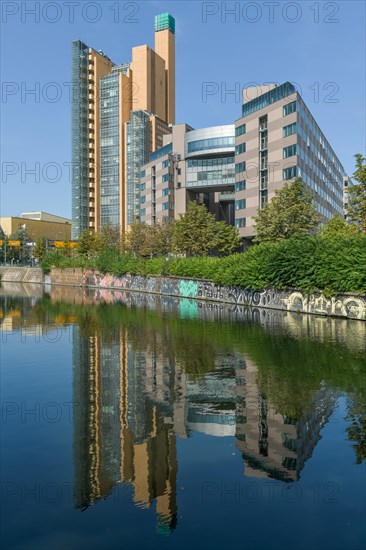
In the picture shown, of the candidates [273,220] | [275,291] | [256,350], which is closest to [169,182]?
[273,220]

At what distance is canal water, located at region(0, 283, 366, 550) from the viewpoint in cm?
677

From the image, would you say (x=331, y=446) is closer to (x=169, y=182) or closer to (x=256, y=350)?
(x=256, y=350)

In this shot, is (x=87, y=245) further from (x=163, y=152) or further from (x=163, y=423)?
(x=163, y=423)

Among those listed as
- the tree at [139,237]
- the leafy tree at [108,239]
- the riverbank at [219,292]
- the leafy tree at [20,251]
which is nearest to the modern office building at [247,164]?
the leafy tree at [108,239]

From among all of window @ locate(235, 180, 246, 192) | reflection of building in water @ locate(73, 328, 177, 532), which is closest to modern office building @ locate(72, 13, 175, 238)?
window @ locate(235, 180, 246, 192)

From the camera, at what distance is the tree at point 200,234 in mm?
66438

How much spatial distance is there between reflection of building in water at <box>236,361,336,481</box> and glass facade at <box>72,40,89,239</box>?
426 feet

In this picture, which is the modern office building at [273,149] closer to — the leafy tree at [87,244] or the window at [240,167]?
the window at [240,167]

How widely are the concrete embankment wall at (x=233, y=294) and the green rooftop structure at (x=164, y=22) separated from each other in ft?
316

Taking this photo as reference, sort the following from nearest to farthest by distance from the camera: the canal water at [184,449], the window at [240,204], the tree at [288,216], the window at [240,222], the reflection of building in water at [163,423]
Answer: the canal water at [184,449], the reflection of building in water at [163,423], the tree at [288,216], the window at [240,222], the window at [240,204]

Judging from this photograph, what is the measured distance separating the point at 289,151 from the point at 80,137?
84066 mm

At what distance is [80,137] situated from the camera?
136875mm

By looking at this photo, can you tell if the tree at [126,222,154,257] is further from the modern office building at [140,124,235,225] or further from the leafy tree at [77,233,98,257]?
the modern office building at [140,124,235,225]

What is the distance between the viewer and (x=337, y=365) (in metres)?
17.0
